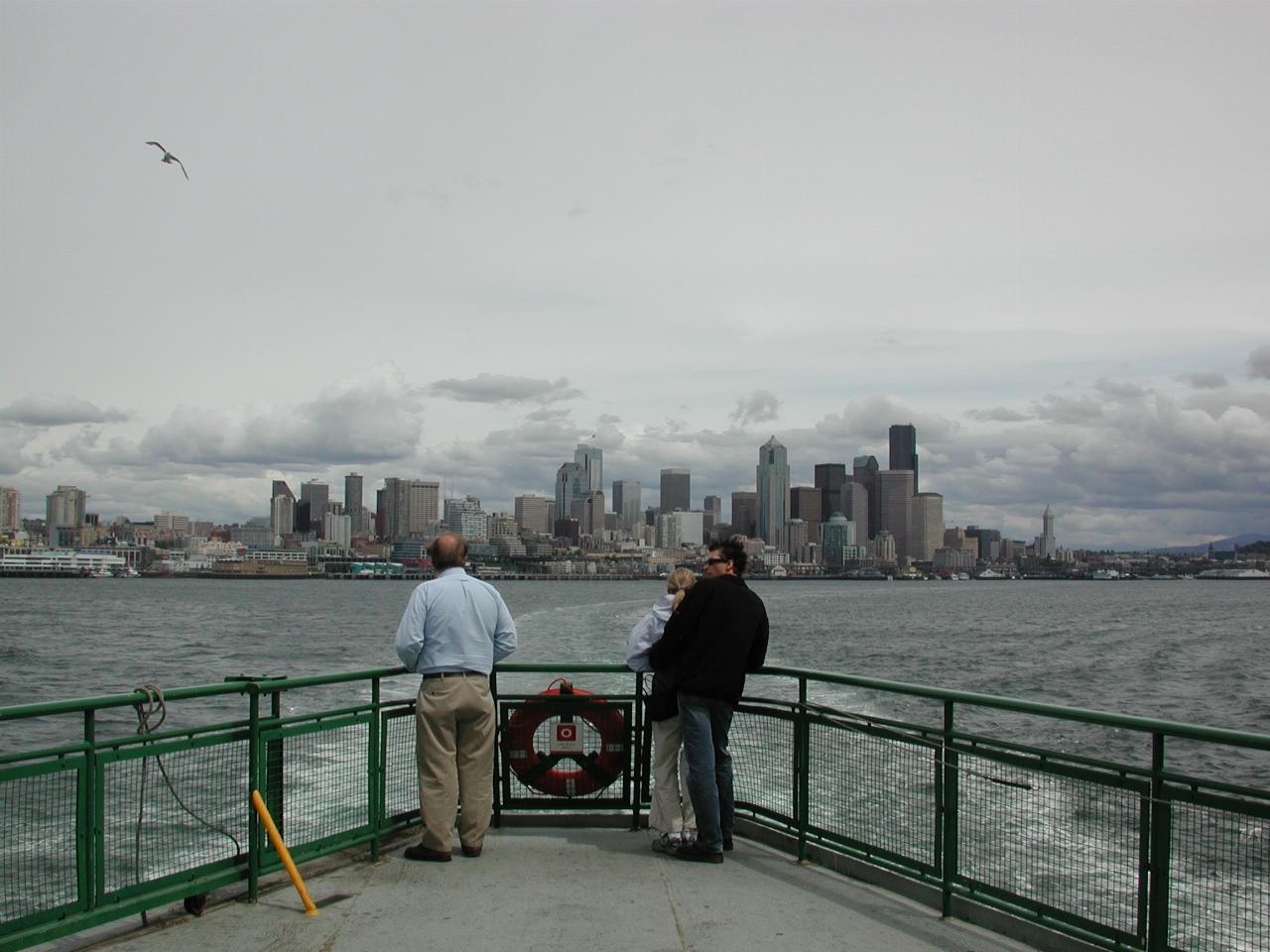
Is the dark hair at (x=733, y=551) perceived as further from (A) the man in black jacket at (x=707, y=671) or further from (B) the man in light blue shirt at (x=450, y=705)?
(B) the man in light blue shirt at (x=450, y=705)

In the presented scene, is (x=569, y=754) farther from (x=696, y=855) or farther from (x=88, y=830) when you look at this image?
(x=88, y=830)

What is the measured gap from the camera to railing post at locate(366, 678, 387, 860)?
6.82 meters

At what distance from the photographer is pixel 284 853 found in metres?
5.94

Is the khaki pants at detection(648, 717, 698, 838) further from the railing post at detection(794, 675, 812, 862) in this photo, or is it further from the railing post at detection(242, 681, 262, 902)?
the railing post at detection(242, 681, 262, 902)

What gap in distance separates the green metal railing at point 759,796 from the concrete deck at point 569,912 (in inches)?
8.2

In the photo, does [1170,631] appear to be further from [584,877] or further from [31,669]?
[584,877]

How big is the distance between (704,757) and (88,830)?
10.7 ft

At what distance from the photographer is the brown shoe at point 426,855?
22.1 feet

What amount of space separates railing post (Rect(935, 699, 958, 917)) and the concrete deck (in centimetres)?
16

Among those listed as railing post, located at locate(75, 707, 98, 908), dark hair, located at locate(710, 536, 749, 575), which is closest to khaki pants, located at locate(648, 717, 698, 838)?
dark hair, located at locate(710, 536, 749, 575)

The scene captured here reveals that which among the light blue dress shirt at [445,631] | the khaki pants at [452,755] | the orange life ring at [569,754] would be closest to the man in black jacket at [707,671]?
the orange life ring at [569,754]

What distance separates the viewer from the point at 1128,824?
5.57m

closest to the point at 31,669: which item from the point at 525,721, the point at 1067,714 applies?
the point at 525,721

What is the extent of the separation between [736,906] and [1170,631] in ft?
209
